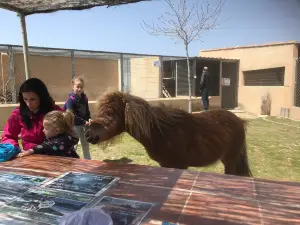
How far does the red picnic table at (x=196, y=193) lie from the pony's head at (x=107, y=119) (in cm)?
35

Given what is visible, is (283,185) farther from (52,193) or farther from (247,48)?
(247,48)

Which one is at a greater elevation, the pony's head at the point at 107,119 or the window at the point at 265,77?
the window at the point at 265,77

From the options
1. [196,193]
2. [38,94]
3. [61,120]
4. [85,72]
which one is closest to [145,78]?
[85,72]

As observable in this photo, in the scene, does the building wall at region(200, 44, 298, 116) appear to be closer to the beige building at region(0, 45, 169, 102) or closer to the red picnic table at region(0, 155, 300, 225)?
the beige building at region(0, 45, 169, 102)

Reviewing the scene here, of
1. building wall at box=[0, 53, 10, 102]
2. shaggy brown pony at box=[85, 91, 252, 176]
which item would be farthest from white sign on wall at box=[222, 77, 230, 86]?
shaggy brown pony at box=[85, 91, 252, 176]

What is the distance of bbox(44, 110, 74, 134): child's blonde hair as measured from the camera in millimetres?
2592

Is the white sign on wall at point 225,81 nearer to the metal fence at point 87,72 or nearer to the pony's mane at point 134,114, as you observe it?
the metal fence at point 87,72

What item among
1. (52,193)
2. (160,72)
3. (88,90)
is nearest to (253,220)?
(52,193)

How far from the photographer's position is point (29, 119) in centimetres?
Answer: 273

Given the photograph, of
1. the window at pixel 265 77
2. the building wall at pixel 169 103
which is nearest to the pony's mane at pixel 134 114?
the building wall at pixel 169 103

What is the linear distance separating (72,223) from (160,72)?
42.2ft

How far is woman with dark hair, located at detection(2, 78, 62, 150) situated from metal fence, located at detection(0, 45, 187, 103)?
336 inches

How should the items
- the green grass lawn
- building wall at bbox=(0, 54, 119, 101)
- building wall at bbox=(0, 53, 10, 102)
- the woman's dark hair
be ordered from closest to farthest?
1. the woman's dark hair
2. the green grass lawn
3. building wall at bbox=(0, 53, 10, 102)
4. building wall at bbox=(0, 54, 119, 101)

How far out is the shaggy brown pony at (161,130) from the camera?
2.48 metres
